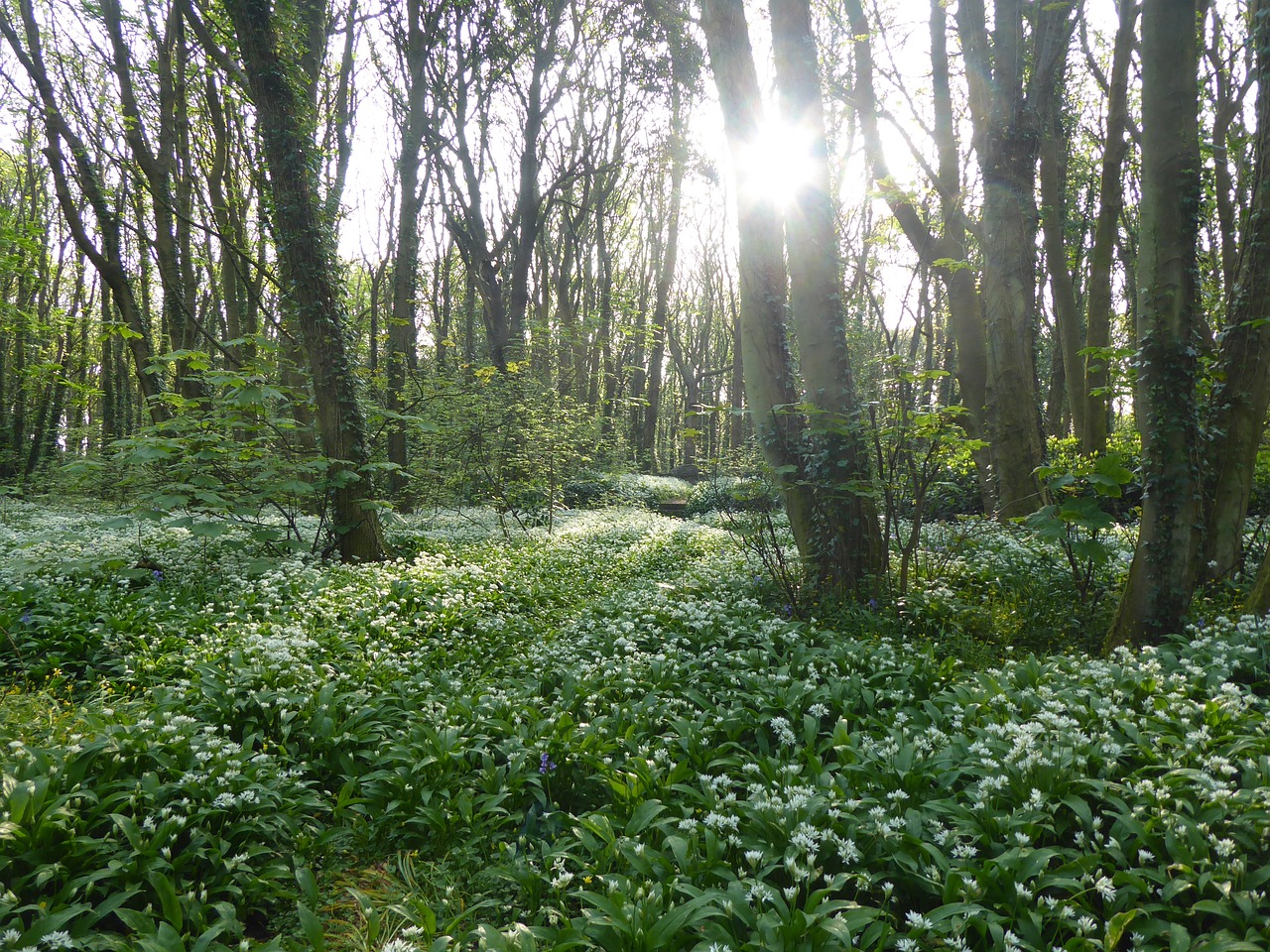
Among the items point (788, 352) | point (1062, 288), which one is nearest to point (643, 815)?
point (788, 352)

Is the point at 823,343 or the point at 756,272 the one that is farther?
the point at 756,272

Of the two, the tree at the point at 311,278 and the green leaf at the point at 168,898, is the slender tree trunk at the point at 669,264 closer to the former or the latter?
the tree at the point at 311,278

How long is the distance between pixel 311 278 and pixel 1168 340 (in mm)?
8046

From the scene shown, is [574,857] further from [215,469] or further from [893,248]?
[893,248]

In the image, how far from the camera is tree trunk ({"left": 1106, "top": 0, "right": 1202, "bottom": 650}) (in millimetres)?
4320

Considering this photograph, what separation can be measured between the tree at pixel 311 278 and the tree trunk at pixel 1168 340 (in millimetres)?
7044

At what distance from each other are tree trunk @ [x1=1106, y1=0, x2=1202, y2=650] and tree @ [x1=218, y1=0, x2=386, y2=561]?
7044mm

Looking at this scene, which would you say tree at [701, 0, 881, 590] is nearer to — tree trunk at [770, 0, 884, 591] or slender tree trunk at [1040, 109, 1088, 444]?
tree trunk at [770, 0, 884, 591]

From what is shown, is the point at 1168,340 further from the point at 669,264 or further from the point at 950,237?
the point at 669,264

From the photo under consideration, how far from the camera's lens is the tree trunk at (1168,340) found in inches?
170

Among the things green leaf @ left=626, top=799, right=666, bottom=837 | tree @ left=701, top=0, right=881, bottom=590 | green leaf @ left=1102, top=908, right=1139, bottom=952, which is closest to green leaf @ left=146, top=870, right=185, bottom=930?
green leaf @ left=626, top=799, right=666, bottom=837

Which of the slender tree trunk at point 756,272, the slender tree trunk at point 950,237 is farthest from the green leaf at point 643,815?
the slender tree trunk at point 950,237

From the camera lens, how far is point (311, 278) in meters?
7.30

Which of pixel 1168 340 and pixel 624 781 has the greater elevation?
pixel 1168 340
